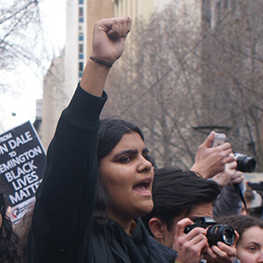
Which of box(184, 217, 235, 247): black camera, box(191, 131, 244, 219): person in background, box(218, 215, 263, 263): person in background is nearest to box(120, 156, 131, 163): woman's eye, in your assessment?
box(184, 217, 235, 247): black camera

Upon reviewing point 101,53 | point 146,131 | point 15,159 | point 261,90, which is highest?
point 101,53

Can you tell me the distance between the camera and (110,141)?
94.2 inches

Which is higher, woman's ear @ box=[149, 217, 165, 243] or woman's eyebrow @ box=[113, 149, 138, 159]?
woman's eyebrow @ box=[113, 149, 138, 159]

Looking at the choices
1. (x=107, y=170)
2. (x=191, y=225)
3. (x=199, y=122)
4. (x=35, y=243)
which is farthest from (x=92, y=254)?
(x=199, y=122)

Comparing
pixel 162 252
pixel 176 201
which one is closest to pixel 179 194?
pixel 176 201

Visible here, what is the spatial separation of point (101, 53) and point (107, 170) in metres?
0.62

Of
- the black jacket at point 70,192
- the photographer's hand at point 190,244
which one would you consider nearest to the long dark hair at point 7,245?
the black jacket at point 70,192

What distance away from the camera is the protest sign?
12.9 ft

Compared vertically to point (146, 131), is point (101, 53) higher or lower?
higher

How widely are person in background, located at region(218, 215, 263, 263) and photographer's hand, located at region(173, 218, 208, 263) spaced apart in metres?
0.72

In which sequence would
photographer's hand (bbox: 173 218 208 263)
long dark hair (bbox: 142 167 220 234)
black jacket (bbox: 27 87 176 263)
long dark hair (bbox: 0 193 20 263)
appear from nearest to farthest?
1. black jacket (bbox: 27 87 176 263)
2. long dark hair (bbox: 0 193 20 263)
3. photographer's hand (bbox: 173 218 208 263)
4. long dark hair (bbox: 142 167 220 234)

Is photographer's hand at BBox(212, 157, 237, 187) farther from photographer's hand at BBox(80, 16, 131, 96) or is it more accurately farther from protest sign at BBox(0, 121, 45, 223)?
photographer's hand at BBox(80, 16, 131, 96)

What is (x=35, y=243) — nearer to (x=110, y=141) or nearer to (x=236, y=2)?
(x=110, y=141)

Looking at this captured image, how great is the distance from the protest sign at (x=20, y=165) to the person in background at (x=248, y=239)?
139 cm
